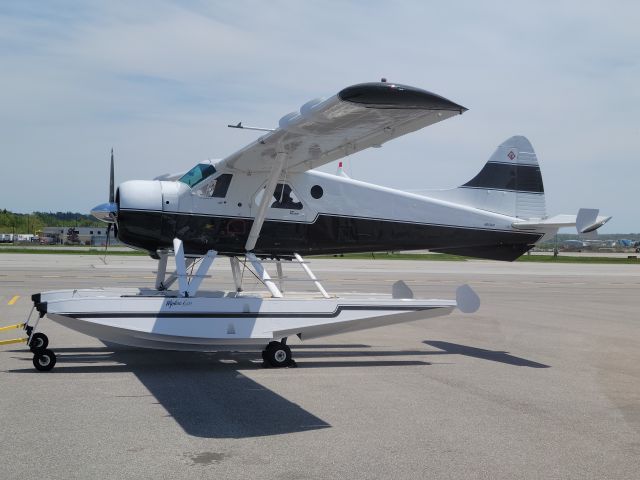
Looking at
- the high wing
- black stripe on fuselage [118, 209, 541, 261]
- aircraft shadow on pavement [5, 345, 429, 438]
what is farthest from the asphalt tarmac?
the high wing

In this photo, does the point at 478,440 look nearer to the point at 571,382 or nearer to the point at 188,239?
the point at 571,382

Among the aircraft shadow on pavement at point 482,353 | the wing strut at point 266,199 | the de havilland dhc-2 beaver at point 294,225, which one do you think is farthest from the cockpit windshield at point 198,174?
the aircraft shadow on pavement at point 482,353

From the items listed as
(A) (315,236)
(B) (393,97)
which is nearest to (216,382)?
(A) (315,236)

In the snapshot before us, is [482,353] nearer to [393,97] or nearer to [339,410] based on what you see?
[339,410]

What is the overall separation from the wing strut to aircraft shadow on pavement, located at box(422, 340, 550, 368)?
3202mm

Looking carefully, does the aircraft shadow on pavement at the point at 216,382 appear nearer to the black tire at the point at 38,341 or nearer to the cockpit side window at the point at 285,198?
the black tire at the point at 38,341

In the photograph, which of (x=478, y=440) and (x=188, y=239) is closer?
(x=478, y=440)

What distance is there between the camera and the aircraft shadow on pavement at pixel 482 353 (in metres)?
10.2

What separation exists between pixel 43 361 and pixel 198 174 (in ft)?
11.5

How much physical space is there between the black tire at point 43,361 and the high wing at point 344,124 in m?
3.65

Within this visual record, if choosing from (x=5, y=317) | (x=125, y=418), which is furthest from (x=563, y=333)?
(x=5, y=317)

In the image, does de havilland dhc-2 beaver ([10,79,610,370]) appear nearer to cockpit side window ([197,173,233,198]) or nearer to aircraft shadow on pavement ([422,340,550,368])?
cockpit side window ([197,173,233,198])

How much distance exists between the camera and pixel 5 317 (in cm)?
1395

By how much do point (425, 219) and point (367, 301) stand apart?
215cm
